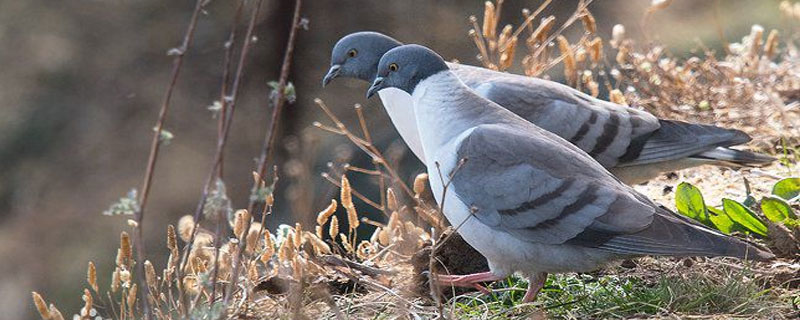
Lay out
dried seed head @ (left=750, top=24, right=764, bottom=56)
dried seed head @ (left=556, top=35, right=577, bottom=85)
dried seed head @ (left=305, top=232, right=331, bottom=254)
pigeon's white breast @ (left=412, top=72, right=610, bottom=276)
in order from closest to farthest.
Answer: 1. pigeon's white breast @ (left=412, top=72, right=610, bottom=276)
2. dried seed head @ (left=305, top=232, right=331, bottom=254)
3. dried seed head @ (left=556, top=35, right=577, bottom=85)
4. dried seed head @ (left=750, top=24, right=764, bottom=56)

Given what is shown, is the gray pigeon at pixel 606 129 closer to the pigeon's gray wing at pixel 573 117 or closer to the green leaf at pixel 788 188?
the pigeon's gray wing at pixel 573 117

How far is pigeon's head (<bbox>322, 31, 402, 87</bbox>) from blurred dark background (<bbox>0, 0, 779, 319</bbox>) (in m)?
2.94

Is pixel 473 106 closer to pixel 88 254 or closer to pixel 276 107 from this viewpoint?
pixel 276 107

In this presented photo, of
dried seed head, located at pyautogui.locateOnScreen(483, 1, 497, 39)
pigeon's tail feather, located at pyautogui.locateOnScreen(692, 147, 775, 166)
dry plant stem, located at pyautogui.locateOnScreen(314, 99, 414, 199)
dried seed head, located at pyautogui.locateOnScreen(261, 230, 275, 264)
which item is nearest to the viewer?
dried seed head, located at pyautogui.locateOnScreen(261, 230, 275, 264)

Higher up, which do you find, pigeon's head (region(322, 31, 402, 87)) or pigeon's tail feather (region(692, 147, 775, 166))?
pigeon's head (region(322, 31, 402, 87))

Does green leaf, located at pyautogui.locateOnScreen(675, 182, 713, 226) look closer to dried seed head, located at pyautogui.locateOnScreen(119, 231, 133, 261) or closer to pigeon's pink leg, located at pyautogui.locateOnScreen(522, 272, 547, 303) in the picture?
pigeon's pink leg, located at pyautogui.locateOnScreen(522, 272, 547, 303)

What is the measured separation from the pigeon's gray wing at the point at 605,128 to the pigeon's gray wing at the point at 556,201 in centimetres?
97

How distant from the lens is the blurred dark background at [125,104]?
29.0 ft

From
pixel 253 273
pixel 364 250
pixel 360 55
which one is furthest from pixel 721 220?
pixel 360 55

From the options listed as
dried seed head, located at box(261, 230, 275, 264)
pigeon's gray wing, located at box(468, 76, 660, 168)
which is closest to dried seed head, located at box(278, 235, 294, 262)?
dried seed head, located at box(261, 230, 275, 264)

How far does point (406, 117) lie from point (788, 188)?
1.52 m

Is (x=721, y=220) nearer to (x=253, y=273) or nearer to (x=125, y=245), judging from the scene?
(x=253, y=273)

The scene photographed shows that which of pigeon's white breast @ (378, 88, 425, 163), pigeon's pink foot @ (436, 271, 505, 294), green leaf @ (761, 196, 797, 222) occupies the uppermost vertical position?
pigeon's white breast @ (378, 88, 425, 163)

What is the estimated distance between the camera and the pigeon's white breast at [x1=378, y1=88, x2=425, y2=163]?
195 inches
